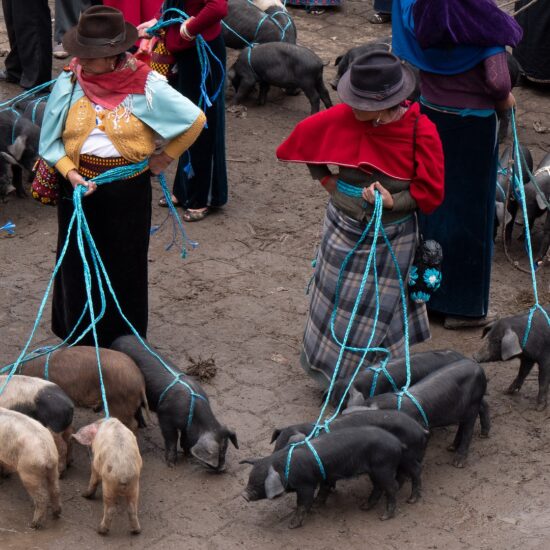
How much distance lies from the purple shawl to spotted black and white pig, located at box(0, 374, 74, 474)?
283cm

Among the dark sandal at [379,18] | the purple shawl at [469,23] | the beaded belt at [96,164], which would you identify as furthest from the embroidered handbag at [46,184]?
the dark sandal at [379,18]

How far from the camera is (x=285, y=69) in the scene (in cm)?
970

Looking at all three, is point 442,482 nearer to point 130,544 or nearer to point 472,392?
point 472,392

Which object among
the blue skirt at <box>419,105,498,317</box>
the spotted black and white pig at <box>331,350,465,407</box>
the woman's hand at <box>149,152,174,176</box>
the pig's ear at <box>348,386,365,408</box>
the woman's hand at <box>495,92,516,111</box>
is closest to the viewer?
the pig's ear at <box>348,386,365,408</box>

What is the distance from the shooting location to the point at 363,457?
16.7 ft

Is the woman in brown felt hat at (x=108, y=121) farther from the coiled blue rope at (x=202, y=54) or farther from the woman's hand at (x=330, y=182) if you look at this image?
the coiled blue rope at (x=202, y=54)

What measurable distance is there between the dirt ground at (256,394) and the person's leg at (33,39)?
5.95 feet

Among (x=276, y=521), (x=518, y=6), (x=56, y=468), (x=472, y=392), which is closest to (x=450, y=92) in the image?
(x=472, y=392)

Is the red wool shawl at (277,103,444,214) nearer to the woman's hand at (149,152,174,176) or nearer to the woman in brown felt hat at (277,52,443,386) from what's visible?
the woman in brown felt hat at (277,52,443,386)

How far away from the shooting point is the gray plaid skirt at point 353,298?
5766 mm

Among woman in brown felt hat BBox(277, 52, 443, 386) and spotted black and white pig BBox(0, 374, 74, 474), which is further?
woman in brown felt hat BBox(277, 52, 443, 386)

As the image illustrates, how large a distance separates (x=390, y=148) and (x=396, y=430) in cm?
137

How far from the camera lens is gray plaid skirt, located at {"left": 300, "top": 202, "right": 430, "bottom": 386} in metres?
5.77

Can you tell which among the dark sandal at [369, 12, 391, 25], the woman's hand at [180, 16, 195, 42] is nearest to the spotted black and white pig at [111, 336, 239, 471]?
the woman's hand at [180, 16, 195, 42]
